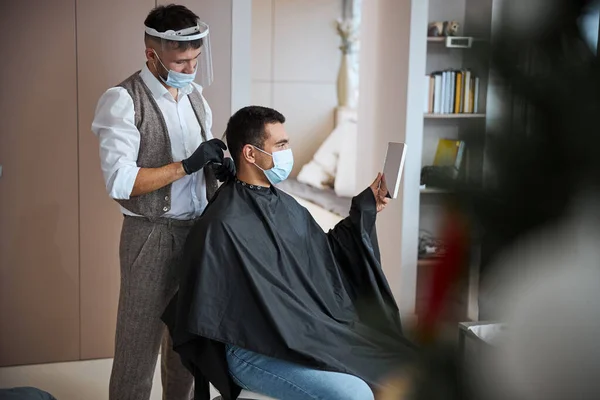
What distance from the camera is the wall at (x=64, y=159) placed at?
10.3ft

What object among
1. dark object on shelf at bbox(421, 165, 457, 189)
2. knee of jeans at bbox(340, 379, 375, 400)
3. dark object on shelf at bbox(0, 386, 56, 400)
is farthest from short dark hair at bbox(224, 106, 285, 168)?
dark object on shelf at bbox(421, 165, 457, 189)

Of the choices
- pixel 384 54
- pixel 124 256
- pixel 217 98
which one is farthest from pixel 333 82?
pixel 124 256

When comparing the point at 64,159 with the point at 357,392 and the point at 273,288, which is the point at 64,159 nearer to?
the point at 273,288

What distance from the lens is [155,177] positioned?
226cm

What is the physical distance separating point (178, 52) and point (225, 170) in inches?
16.7

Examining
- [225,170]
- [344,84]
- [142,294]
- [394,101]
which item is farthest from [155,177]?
[344,84]

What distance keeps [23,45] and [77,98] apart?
1.01 ft

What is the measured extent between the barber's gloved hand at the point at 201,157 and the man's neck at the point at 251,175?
0.14m

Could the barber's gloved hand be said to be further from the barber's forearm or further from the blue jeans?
the blue jeans

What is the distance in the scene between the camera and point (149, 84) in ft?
7.80

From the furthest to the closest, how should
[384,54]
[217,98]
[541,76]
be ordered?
[384,54]
[217,98]
[541,76]

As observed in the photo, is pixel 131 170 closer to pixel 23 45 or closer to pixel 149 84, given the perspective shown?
pixel 149 84

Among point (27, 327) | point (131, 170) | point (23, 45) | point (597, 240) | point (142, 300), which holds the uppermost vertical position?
point (23, 45)

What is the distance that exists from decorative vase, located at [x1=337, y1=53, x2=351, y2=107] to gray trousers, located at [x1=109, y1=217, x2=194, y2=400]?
17.0 ft
